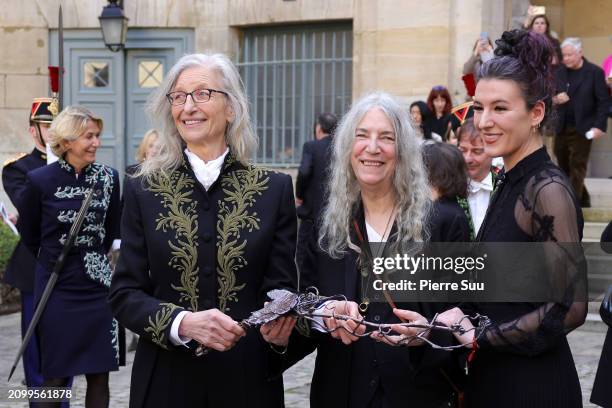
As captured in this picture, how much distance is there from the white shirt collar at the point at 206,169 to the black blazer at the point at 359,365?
0.47 metres

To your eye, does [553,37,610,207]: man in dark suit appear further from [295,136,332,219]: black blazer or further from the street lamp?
the street lamp

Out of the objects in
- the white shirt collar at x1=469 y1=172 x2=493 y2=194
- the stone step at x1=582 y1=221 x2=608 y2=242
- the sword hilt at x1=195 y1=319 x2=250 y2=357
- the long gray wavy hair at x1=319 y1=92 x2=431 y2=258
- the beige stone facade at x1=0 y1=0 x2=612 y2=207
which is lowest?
the stone step at x1=582 y1=221 x2=608 y2=242

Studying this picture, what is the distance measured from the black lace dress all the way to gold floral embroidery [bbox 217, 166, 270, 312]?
2.73ft

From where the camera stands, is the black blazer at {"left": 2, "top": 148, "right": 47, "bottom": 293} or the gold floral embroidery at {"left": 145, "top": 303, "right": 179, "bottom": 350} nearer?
the gold floral embroidery at {"left": 145, "top": 303, "right": 179, "bottom": 350}

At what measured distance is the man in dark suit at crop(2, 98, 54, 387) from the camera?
636 cm

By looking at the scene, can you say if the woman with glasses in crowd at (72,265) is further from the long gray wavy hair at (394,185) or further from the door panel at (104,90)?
the door panel at (104,90)

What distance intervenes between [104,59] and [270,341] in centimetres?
1274

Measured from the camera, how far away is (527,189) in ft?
11.0

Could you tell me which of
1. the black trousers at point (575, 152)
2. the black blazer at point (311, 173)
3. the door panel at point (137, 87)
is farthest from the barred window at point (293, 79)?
the black trousers at point (575, 152)

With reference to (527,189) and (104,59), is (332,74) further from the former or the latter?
(527,189)

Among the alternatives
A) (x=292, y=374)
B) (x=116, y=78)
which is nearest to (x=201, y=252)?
(x=292, y=374)

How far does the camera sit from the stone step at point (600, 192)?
1235cm

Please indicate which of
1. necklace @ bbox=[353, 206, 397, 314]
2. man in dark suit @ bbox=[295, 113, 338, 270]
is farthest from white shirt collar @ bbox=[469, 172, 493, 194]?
man in dark suit @ bbox=[295, 113, 338, 270]

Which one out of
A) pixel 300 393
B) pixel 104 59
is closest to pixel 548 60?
pixel 300 393
